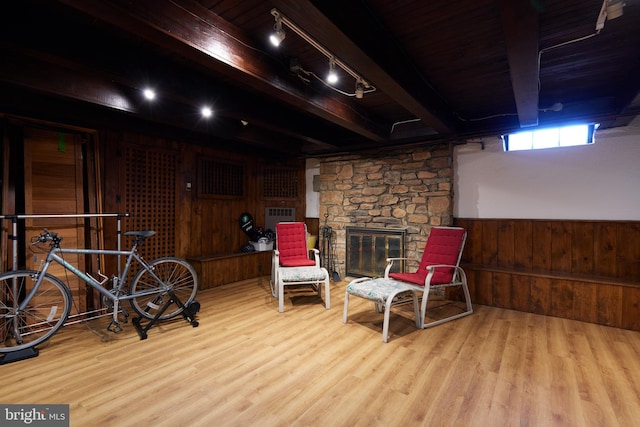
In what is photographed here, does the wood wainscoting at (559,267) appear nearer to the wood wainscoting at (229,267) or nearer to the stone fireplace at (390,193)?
the stone fireplace at (390,193)

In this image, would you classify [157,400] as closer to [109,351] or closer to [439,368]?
[109,351]

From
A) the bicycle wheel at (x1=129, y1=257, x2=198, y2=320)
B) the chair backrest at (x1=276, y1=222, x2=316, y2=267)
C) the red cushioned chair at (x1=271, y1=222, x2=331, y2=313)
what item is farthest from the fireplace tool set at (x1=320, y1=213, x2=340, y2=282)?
the bicycle wheel at (x1=129, y1=257, x2=198, y2=320)

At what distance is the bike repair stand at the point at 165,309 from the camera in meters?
2.85

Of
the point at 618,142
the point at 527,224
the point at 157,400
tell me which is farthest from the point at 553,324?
the point at 157,400

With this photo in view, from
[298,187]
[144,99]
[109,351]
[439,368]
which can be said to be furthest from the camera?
[298,187]

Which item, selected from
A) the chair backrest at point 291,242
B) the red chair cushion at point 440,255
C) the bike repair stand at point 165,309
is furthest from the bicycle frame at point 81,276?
the red chair cushion at point 440,255

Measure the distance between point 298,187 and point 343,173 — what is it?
106 cm

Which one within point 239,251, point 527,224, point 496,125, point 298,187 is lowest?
point 239,251

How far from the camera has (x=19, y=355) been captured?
2406mm

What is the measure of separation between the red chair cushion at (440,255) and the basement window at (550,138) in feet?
4.87

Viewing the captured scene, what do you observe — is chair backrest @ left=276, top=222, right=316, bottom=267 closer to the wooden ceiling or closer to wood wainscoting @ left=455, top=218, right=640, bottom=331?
the wooden ceiling

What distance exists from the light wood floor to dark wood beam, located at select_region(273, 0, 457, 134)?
7.43 feet

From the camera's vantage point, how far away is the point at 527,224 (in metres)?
3.80

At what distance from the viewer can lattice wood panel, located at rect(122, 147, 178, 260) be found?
13.2 feet
